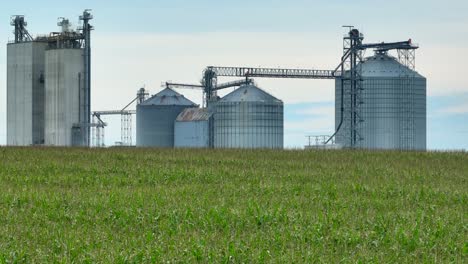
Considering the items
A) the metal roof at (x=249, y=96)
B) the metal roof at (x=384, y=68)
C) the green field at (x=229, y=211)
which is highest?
the metal roof at (x=384, y=68)

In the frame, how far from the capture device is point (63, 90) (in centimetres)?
9081

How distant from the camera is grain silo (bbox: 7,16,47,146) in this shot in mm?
94938

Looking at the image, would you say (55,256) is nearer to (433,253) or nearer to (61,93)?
(433,253)

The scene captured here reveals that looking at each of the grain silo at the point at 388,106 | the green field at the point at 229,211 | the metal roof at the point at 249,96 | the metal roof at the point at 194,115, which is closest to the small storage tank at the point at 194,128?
the metal roof at the point at 194,115

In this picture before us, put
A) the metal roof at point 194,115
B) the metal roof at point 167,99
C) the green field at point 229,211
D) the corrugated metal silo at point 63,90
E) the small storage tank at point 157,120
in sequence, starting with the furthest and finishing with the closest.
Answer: the metal roof at point 167,99 → the small storage tank at point 157,120 → the metal roof at point 194,115 → the corrugated metal silo at point 63,90 → the green field at point 229,211

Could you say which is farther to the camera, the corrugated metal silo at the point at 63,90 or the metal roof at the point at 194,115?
the metal roof at the point at 194,115

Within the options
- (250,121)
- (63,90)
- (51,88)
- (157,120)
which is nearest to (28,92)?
(51,88)

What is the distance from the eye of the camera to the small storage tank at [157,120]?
331 ft

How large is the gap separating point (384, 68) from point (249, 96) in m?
12.7

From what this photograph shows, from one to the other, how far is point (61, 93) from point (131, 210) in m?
72.3

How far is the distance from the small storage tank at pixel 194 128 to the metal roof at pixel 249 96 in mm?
7850

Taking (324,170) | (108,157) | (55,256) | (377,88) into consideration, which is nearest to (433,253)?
(55,256)

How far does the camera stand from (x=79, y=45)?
92.8 meters

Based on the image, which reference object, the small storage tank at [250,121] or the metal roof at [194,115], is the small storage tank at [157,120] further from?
the small storage tank at [250,121]
